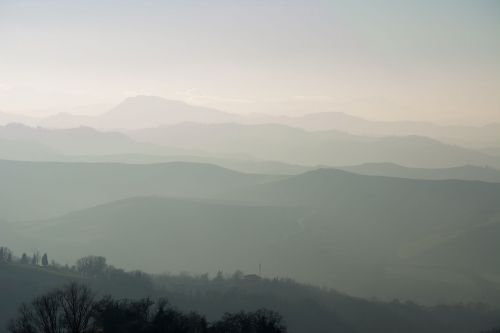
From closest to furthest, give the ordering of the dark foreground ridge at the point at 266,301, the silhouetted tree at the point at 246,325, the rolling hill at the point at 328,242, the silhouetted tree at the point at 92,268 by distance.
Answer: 1. the silhouetted tree at the point at 246,325
2. the dark foreground ridge at the point at 266,301
3. the silhouetted tree at the point at 92,268
4. the rolling hill at the point at 328,242

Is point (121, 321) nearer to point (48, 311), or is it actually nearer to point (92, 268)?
point (48, 311)

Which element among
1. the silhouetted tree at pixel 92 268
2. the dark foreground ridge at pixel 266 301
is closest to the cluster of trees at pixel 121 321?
the dark foreground ridge at pixel 266 301

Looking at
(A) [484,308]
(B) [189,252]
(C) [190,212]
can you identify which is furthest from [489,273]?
(C) [190,212]

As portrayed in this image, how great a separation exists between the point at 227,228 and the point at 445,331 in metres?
98.4

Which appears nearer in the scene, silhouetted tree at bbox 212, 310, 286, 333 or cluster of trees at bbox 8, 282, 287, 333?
cluster of trees at bbox 8, 282, 287, 333

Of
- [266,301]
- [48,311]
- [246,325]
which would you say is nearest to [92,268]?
[266,301]

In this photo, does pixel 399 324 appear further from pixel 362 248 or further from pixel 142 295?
pixel 362 248

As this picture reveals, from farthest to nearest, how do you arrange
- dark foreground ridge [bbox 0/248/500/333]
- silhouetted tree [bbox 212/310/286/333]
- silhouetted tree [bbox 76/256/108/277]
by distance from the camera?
1. silhouetted tree [bbox 76/256/108/277]
2. dark foreground ridge [bbox 0/248/500/333]
3. silhouetted tree [bbox 212/310/286/333]

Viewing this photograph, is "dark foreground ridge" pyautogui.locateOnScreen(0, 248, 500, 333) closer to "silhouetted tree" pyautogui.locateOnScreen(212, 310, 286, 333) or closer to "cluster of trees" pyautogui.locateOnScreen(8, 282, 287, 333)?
"silhouetted tree" pyautogui.locateOnScreen(212, 310, 286, 333)

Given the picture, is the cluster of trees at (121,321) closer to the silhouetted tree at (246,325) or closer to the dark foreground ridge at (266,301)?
the silhouetted tree at (246,325)

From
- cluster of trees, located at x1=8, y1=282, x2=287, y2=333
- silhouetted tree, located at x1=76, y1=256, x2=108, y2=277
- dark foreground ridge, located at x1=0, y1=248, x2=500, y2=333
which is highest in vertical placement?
cluster of trees, located at x1=8, y1=282, x2=287, y2=333

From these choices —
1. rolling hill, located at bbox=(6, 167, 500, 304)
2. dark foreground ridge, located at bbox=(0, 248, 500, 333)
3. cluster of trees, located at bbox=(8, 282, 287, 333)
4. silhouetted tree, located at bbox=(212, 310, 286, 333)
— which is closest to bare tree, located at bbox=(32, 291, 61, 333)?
cluster of trees, located at bbox=(8, 282, 287, 333)

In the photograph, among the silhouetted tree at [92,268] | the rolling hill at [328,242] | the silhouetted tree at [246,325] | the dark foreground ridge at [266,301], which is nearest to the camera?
the silhouetted tree at [246,325]

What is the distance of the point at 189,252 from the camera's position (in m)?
158
